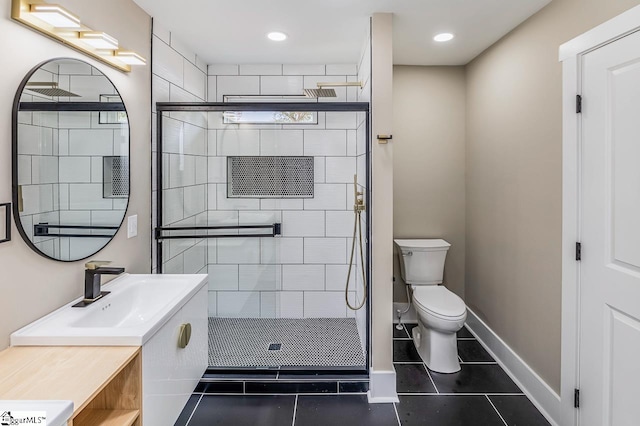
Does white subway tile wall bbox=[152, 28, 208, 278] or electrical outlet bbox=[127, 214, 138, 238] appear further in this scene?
white subway tile wall bbox=[152, 28, 208, 278]

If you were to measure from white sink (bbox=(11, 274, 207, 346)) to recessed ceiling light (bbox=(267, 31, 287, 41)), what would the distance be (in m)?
1.78

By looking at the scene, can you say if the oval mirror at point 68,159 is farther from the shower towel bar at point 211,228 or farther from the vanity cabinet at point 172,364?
the vanity cabinet at point 172,364

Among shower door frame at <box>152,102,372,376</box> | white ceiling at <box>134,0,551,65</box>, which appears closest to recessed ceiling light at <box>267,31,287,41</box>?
white ceiling at <box>134,0,551,65</box>

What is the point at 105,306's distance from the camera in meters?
1.68

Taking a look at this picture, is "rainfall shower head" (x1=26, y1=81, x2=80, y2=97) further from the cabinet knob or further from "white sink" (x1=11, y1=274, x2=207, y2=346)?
the cabinet knob

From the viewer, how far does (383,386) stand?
2.32 metres

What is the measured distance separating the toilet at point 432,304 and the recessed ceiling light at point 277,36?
1.94 m

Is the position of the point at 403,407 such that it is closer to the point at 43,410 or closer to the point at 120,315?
the point at 120,315

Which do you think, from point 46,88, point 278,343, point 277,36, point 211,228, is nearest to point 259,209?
point 211,228

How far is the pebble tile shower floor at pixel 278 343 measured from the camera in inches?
99.0

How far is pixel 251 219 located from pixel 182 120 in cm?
84

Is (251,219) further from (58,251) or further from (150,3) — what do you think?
(150,3)

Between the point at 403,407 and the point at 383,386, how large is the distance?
6.5 inches

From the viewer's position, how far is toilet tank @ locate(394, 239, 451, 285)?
316 centimetres
